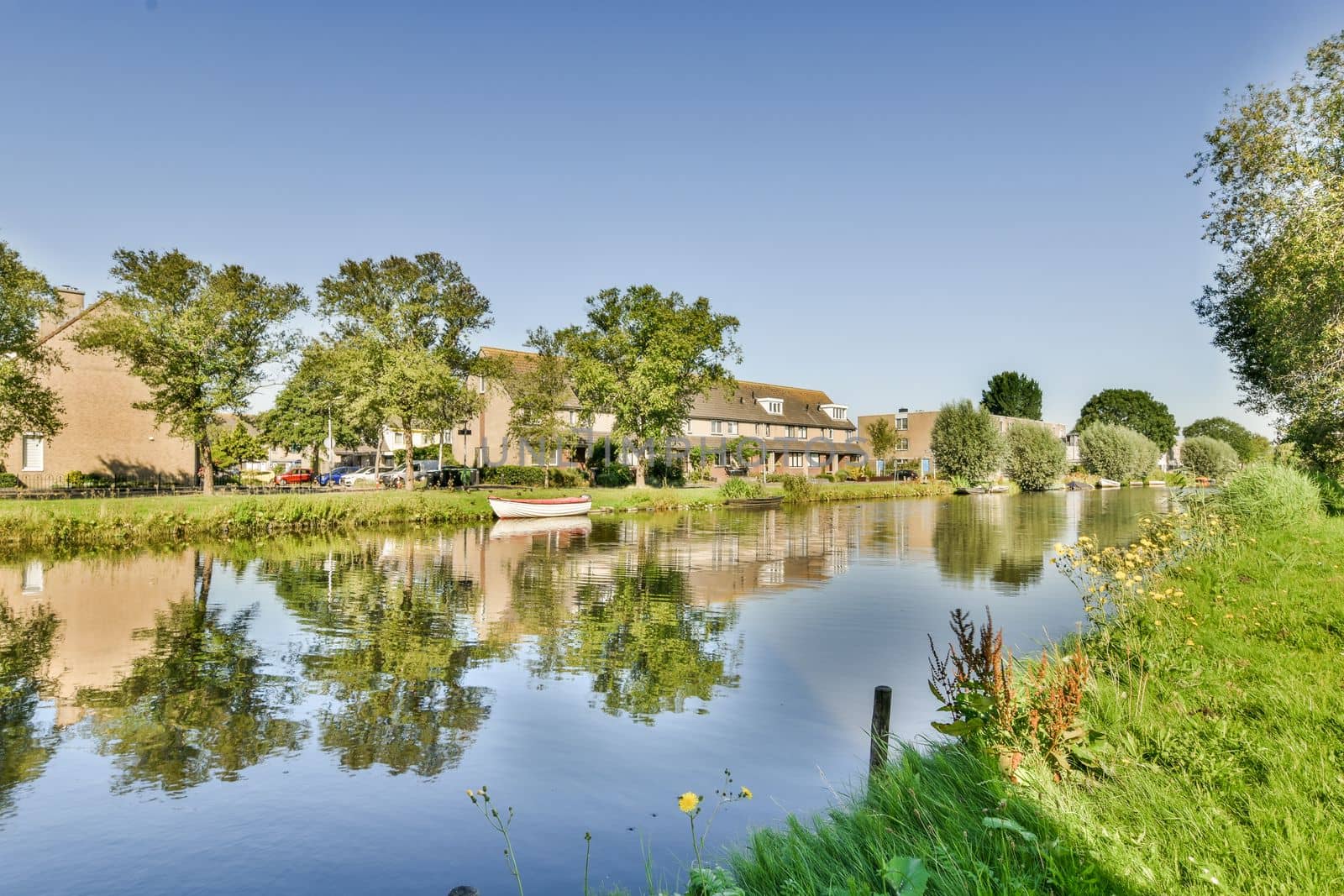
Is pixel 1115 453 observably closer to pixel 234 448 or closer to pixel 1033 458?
pixel 1033 458

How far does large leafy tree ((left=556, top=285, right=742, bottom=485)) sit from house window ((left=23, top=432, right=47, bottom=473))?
84.5 feet

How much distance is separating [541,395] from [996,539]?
27.4 metres

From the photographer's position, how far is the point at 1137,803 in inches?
198

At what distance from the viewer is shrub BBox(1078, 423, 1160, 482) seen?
8912 centimetres

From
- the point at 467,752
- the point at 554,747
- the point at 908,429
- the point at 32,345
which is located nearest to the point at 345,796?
the point at 467,752

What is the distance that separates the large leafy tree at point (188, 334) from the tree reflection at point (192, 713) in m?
24.1

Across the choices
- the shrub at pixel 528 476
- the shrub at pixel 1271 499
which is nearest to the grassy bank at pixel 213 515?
the shrub at pixel 528 476

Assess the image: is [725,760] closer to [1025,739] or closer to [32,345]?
[1025,739]

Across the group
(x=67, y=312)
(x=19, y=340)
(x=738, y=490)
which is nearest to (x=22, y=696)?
(x=19, y=340)

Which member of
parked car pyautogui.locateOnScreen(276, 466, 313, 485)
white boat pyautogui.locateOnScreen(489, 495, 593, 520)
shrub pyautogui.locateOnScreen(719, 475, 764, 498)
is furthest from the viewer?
parked car pyautogui.locateOnScreen(276, 466, 313, 485)

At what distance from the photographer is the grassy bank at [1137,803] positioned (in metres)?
4.20

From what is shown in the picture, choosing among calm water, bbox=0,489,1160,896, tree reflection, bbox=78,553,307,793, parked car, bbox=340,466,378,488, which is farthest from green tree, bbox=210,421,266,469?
tree reflection, bbox=78,553,307,793

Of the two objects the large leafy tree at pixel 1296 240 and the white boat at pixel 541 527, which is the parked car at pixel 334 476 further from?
the large leafy tree at pixel 1296 240

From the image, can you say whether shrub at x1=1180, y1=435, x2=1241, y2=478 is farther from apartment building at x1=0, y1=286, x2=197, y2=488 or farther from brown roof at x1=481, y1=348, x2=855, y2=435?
apartment building at x1=0, y1=286, x2=197, y2=488
